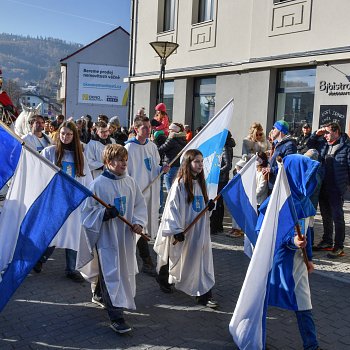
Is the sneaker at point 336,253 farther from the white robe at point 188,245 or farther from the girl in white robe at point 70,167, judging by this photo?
the girl in white robe at point 70,167

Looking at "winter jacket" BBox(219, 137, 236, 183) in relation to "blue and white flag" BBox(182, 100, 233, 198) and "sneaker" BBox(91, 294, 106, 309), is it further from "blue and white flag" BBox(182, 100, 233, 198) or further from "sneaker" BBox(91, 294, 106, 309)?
"sneaker" BBox(91, 294, 106, 309)

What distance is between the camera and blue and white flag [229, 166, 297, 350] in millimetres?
3922

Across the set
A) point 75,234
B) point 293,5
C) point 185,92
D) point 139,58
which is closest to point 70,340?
point 75,234

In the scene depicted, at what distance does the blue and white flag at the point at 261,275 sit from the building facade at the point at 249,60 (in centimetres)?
770

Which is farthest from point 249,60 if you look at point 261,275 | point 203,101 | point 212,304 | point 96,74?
point 96,74

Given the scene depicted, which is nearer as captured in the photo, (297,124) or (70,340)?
(70,340)

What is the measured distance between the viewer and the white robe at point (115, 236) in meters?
4.45

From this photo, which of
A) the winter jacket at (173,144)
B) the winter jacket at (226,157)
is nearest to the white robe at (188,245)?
the winter jacket at (226,157)

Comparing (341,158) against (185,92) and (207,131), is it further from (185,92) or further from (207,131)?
(185,92)

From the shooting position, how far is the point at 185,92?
16.6 metres

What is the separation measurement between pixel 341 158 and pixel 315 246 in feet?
4.99

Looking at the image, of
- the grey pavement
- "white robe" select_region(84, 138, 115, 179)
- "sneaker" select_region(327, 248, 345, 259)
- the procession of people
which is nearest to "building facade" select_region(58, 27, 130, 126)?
"white robe" select_region(84, 138, 115, 179)

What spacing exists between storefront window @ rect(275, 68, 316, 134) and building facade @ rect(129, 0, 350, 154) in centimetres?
3

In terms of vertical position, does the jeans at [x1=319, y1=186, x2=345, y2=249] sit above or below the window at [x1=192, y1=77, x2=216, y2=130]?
below
